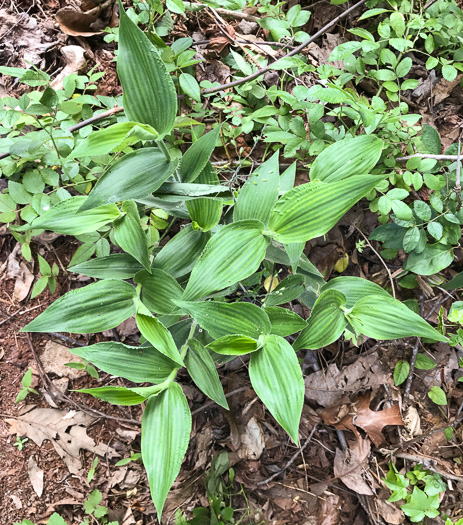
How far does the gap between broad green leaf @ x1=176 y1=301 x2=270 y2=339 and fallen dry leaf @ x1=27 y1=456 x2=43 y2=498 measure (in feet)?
3.78

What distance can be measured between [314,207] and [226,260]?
185 mm

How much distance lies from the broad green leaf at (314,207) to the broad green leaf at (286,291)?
0.23 m

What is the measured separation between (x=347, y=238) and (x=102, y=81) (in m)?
1.10

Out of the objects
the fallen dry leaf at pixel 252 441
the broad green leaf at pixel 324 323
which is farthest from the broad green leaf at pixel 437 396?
the broad green leaf at pixel 324 323

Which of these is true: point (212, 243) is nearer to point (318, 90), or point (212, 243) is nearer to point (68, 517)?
point (318, 90)

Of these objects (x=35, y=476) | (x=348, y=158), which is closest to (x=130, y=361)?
(x=348, y=158)

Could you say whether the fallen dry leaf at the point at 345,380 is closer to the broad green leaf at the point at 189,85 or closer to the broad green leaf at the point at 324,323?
the broad green leaf at the point at 324,323

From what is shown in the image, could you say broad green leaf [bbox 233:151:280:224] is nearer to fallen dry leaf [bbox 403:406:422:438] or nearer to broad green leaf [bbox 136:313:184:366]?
broad green leaf [bbox 136:313:184:366]

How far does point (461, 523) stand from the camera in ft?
4.01

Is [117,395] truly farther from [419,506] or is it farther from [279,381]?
[419,506]

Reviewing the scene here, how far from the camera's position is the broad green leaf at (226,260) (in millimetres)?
709

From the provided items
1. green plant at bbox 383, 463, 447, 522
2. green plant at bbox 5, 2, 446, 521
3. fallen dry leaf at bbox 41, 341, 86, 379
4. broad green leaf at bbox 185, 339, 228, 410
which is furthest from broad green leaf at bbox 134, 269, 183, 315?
green plant at bbox 383, 463, 447, 522

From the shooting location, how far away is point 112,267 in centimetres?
92

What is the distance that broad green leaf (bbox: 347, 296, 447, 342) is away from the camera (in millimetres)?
713
